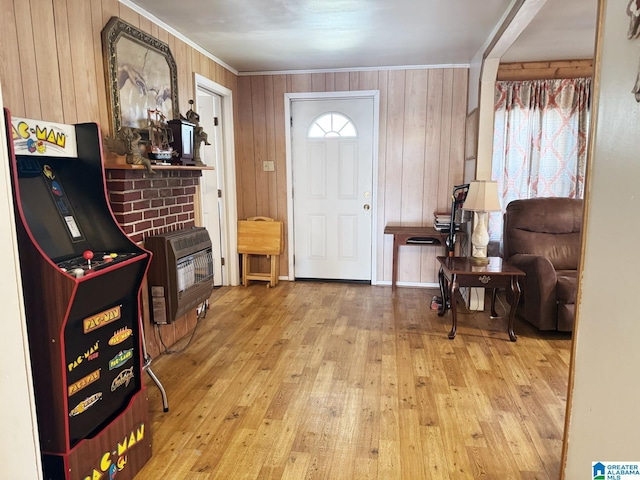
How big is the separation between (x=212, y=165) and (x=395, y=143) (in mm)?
1925

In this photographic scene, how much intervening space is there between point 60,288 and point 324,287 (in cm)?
345

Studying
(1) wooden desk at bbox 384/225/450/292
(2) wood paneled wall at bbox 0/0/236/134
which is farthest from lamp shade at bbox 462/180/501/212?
(2) wood paneled wall at bbox 0/0/236/134

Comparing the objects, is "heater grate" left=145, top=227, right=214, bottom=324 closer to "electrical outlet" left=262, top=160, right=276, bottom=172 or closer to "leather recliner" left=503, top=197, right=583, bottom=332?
"electrical outlet" left=262, top=160, right=276, bottom=172

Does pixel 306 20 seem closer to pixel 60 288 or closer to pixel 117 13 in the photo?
pixel 117 13

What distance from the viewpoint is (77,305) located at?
149cm

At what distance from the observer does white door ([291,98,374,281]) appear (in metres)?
4.61

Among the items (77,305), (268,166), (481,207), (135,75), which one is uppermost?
(135,75)

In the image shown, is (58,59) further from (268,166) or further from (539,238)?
(539,238)

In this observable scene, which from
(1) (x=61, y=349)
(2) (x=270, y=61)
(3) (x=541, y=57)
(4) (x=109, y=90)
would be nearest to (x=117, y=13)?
(4) (x=109, y=90)

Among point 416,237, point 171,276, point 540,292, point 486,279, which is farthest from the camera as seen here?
point 416,237

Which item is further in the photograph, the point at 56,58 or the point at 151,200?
the point at 151,200

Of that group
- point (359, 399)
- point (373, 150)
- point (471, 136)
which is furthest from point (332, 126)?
point (359, 399)

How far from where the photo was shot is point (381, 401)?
2.39 meters

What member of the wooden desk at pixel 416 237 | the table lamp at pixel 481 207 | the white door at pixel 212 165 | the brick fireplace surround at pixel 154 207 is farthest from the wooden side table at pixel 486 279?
the white door at pixel 212 165
